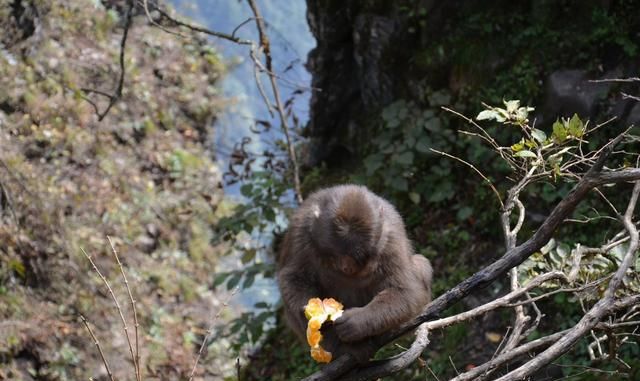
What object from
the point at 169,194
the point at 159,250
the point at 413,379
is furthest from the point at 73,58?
the point at 413,379

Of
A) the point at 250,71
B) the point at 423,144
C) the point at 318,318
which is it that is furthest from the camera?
the point at 250,71

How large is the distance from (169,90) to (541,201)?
8500 mm

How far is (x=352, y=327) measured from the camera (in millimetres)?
3900

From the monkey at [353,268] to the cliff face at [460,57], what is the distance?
3.28m

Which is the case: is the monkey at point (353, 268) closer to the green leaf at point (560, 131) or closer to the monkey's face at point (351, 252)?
the monkey's face at point (351, 252)

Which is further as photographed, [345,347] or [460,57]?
[460,57]

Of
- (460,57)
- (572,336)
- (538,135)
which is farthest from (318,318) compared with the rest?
(460,57)

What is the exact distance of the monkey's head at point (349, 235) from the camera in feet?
12.5

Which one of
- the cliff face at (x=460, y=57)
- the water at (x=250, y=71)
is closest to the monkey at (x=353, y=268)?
the cliff face at (x=460, y=57)

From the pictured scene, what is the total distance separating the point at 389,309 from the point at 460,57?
452cm

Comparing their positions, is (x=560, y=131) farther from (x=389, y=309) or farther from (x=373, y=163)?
(x=373, y=163)

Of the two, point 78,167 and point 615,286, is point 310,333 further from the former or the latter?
point 78,167

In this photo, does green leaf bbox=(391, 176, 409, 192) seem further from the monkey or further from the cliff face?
the monkey

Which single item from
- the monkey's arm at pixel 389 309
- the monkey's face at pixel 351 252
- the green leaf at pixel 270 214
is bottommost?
the monkey's arm at pixel 389 309
